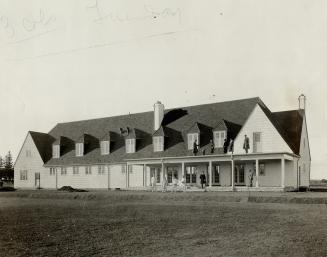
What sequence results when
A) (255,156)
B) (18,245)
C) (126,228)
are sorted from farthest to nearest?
1. (255,156)
2. (126,228)
3. (18,245)

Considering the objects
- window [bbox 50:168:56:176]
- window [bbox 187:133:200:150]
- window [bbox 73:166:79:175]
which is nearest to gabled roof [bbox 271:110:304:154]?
window [bbox 187:133:200:150]

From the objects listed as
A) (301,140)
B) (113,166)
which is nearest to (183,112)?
(113,166)

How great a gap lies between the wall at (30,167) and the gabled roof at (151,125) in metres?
1.80

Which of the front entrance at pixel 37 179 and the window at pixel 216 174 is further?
the front entrance at pixel 37 179

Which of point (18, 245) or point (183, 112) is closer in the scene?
point (18, 245)

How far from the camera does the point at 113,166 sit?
44.5 meters

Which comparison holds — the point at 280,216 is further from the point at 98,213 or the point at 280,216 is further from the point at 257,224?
the point at 98,213

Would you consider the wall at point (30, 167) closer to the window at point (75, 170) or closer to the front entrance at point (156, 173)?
the window at point (75, 170)

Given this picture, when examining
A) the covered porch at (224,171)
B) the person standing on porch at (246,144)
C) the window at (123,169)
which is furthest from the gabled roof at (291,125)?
the window at (123,169)

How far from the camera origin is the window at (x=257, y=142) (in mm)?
34653

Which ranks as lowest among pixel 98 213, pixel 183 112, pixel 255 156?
pixel 98 213

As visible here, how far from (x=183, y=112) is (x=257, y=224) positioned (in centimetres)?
3027

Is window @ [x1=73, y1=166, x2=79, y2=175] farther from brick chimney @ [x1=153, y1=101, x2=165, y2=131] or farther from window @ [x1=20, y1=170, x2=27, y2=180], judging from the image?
brick chimney @ [x1=153, y1=101, x2=165, y2=131]

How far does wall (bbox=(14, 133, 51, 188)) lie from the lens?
5039cm
